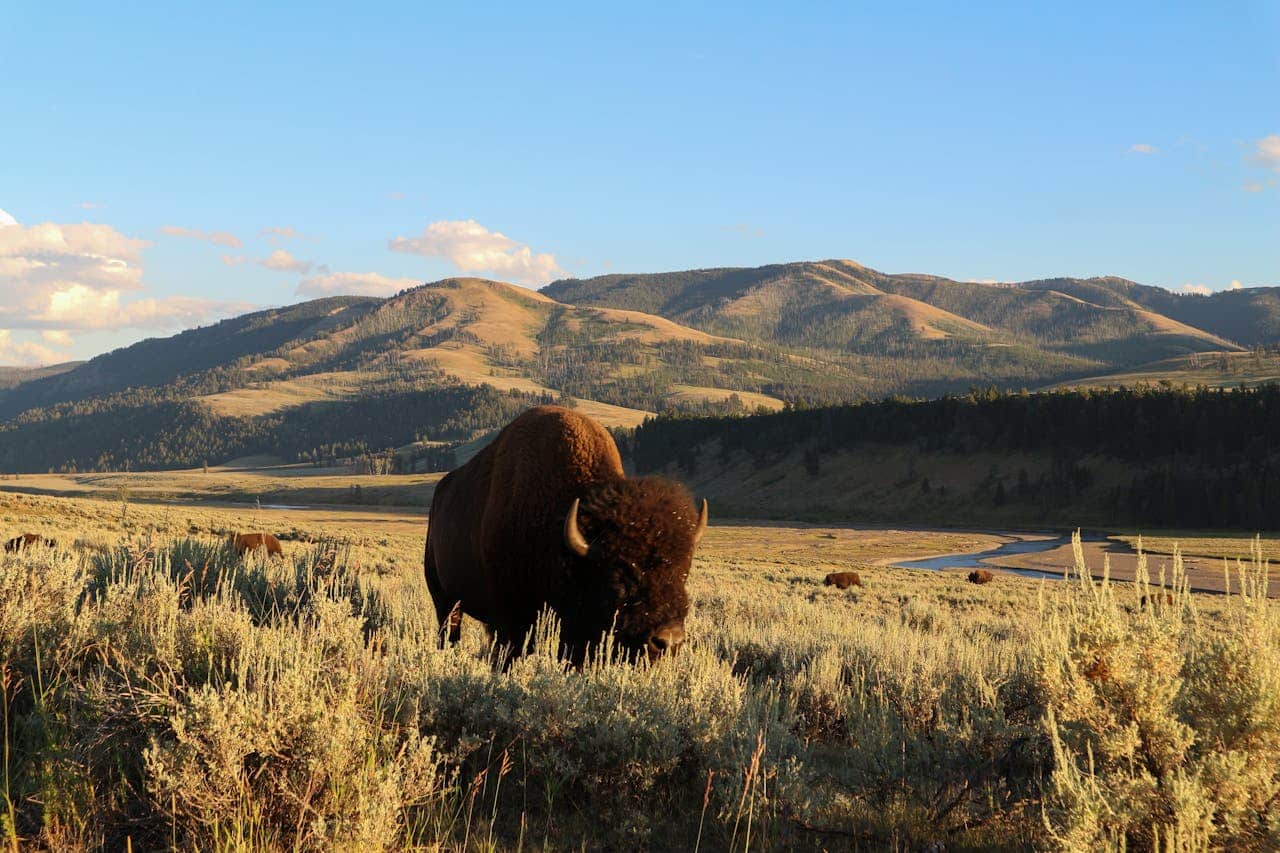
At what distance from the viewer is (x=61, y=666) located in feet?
17.0

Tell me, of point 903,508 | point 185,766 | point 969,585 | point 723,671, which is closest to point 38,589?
point 185,766

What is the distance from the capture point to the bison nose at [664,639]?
6043mm

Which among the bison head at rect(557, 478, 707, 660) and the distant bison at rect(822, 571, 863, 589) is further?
the distant bison at rect(822, 571, 863, 589)

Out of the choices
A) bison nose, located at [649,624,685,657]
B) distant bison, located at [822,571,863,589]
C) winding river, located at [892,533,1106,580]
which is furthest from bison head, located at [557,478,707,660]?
winding river, located at [892,533,1106,580]


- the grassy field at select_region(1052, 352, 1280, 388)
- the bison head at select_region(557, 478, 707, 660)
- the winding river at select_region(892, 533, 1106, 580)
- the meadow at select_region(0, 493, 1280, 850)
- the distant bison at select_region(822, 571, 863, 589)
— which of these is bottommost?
the winding river at select_region(892, 533, 1106, 580)

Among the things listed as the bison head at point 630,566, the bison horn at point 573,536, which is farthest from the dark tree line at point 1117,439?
the bison horn at point 573,536

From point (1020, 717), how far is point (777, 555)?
162 feet

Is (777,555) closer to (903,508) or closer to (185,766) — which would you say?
(903,508)

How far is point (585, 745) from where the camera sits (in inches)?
189

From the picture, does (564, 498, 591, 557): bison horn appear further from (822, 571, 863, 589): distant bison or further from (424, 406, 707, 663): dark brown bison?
(822, 571, 863, 589): distant bison

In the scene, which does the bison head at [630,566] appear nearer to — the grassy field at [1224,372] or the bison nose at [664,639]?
the bison nose at [664,639]

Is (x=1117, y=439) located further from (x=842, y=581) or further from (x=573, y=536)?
(x=573, y=536)

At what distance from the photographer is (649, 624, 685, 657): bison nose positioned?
604 centimetres

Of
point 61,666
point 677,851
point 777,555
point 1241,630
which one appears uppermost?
point 1241,630
